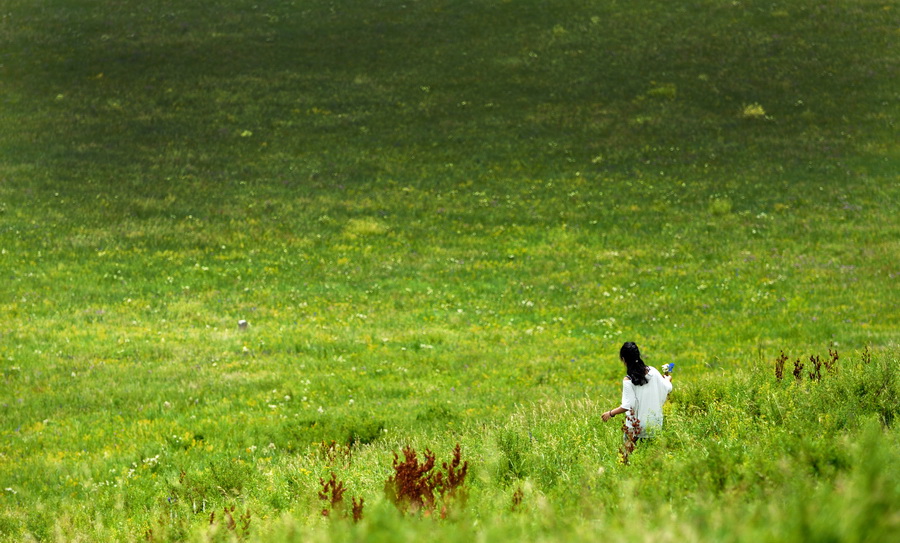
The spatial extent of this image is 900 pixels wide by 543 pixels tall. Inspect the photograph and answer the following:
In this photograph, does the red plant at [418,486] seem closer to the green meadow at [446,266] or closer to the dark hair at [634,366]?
the green meadow at [446,266]

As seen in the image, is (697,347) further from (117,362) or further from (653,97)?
(653,97)

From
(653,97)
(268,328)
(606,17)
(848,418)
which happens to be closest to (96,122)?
(268,328)

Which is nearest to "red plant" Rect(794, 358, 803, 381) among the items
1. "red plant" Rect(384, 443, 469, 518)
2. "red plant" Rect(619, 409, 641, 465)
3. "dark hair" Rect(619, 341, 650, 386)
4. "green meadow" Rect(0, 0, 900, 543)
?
"green meadow" Rect(0, 0, 900, 543)

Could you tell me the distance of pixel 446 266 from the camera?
78.6ft

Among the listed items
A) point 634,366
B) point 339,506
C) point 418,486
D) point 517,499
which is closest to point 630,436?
point 634,366

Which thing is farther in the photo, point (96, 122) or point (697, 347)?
point (96, 122)

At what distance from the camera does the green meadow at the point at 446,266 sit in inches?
242

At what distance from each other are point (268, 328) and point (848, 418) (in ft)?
45.7

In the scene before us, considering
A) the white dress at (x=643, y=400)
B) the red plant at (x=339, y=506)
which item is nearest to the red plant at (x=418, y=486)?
the red plant at (x=339, y=506)

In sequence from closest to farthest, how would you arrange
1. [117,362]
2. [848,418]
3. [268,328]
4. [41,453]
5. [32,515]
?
[848,418]
[32,515]
[41,453]
[117,362]
[268,328]

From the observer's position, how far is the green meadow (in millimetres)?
6148

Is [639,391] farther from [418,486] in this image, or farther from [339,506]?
[339,506]

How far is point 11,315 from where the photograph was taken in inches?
733

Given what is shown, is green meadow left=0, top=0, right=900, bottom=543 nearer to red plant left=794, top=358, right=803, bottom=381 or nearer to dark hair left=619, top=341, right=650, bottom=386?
red plant left=794, top=358, right=803, bottom=381
